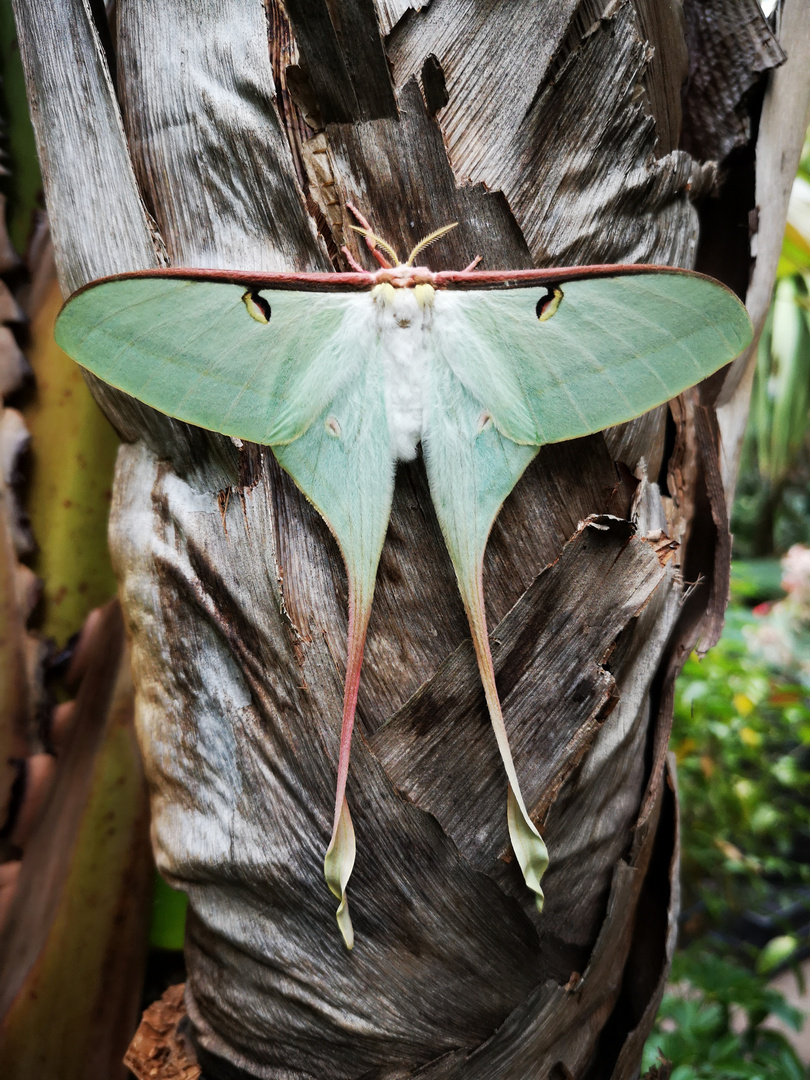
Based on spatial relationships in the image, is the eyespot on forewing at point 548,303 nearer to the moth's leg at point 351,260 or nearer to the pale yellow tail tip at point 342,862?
the moth's leg at point 351,260

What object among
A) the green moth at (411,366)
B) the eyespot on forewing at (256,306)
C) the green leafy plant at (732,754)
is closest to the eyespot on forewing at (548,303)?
the green moth at (411,366)

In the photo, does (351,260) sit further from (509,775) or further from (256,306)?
(509,775)

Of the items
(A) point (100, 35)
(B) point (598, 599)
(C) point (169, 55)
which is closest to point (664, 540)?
(B) point (598, 599)

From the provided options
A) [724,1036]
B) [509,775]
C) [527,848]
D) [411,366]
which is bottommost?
[724,1036]

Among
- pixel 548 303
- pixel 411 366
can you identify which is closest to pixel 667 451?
pixel 548 303

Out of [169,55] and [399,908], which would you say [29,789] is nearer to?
[399,908]

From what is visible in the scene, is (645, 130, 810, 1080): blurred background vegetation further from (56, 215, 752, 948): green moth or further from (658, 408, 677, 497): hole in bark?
(56, 215, 752, 948): green moth
